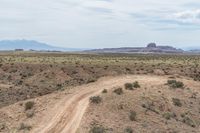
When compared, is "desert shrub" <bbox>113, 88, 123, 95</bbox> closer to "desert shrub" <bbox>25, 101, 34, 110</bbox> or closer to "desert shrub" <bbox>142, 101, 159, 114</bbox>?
"desert shrub" <bbox>142, 101, 159, 114</bbox>

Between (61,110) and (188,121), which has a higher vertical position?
(61,110)

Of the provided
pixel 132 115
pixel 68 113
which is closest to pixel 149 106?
pixel 132 115

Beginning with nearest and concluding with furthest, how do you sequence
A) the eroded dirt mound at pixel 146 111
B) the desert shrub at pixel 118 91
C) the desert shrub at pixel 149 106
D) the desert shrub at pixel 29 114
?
the eroded dirt mound at pixel 146 111 → the desert shrub at pixel 29 114 → the desert shrub at pixel 149 106 → the desert shrub at pixel 118 91

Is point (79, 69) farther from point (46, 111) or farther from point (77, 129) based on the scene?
point (77, 129)

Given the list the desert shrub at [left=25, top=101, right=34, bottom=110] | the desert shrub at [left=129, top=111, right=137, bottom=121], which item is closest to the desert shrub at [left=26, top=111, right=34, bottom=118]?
the desert shrub at [left=25, top=101, right=34, bottom=110]

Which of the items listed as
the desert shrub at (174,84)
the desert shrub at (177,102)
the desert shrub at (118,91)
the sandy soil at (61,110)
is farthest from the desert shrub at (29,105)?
the desert shrub at (174,84)

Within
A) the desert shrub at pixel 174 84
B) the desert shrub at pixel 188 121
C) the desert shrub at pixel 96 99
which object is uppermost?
the desert shrub at pixel 96 99

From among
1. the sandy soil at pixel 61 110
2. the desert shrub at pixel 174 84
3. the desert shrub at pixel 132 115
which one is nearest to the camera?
the sandy soil at pixel 61 110

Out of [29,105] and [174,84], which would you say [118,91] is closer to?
[29,105]

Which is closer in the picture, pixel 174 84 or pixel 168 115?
pixel 168 115

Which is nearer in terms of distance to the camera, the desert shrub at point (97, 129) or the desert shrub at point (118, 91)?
the desert shrub at point (97, 129)

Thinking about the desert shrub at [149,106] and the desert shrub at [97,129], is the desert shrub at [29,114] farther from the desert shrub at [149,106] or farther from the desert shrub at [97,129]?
the desert shrub at [149,106]

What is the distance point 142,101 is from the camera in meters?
38.6

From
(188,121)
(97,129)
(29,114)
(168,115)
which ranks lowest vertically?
(188,121)
